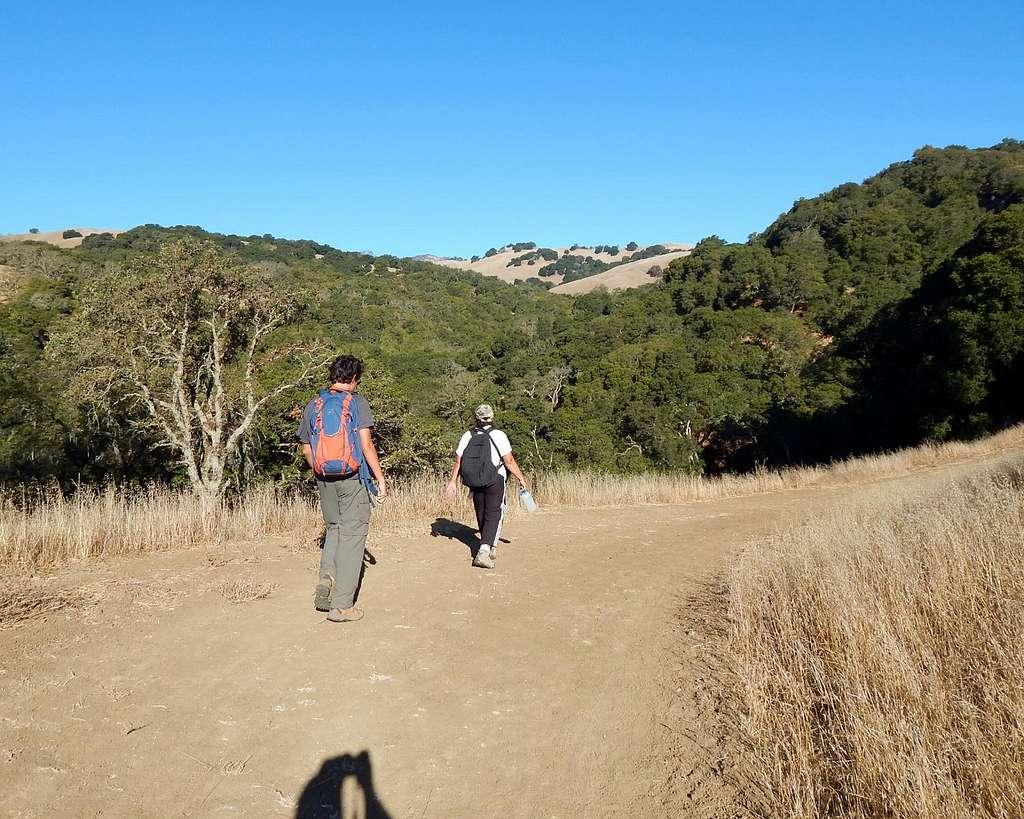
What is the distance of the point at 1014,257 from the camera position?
23359 mm

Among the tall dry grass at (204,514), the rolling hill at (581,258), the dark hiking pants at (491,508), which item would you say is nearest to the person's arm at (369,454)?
the dark hiking pants at (491,508)

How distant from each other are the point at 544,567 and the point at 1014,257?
25.1 metres

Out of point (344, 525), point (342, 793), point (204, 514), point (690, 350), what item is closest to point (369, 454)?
point (344, 525)

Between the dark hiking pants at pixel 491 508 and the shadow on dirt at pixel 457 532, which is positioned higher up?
the dark hiking pants at pixel 491 508

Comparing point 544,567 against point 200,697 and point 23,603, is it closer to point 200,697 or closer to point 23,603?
point 200,697

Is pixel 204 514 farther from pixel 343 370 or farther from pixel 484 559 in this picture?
pixel 343 370

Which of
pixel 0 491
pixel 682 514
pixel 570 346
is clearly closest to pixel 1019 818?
pixel 682 514

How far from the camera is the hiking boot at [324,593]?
4961 millimetres

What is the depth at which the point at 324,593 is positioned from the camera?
501 cm

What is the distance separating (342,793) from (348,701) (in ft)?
2.55

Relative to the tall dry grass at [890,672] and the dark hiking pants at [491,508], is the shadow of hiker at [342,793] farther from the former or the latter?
the dark hiking pants at [491,508]

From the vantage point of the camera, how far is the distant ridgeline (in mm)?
18094

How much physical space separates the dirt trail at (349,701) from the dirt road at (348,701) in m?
0.01

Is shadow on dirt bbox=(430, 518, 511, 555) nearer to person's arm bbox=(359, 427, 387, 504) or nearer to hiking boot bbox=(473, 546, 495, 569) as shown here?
hiking boot bbox=(473, 546, 495, 569)
